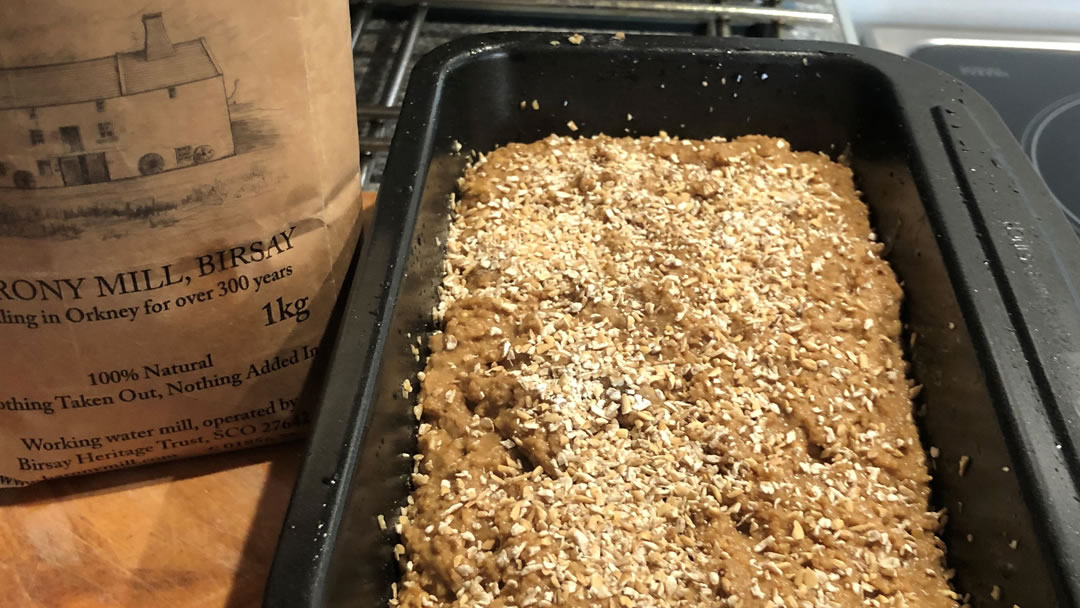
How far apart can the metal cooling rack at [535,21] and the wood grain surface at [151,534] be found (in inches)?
26.1

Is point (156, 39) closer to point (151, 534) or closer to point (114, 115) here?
point (114, 115)

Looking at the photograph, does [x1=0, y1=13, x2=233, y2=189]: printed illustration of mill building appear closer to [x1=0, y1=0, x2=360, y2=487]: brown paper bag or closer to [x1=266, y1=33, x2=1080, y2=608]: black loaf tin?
[x1=0, y1=0, x2=360, y2=487]: brown paper bag

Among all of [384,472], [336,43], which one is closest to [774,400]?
[384,472]

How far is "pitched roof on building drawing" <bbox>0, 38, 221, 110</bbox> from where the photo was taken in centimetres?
64

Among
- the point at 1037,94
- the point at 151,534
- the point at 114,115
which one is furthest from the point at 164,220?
the point at 1037,94

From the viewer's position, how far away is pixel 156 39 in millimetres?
658

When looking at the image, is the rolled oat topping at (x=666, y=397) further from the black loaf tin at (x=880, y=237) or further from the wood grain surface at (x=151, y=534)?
the wood grain surface at (x=151, y=534)

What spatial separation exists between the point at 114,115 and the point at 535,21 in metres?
0.99

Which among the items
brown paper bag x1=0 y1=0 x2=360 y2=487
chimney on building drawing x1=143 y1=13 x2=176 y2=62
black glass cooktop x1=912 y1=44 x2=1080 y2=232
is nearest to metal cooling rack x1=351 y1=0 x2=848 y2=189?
black glass cooktop x1=912 y1=44 x2=1080 y2=232

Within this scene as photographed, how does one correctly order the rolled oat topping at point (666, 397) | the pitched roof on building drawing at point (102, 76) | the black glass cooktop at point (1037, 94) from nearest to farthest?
the pitched roof on building drawing at point (102, 76) → the rolled oat topping at point (666, 397) → the black glass cooktop at point (1037, 94)

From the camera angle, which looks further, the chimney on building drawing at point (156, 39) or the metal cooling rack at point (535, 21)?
the metal cooling rack at point (535, 21)

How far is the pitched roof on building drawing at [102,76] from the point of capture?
25.2 inches

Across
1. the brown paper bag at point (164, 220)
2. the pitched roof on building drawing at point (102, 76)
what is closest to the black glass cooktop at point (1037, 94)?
the brown paper bag at point (164, 220)

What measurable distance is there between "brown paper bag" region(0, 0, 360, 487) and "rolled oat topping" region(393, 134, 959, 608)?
0.20 m
